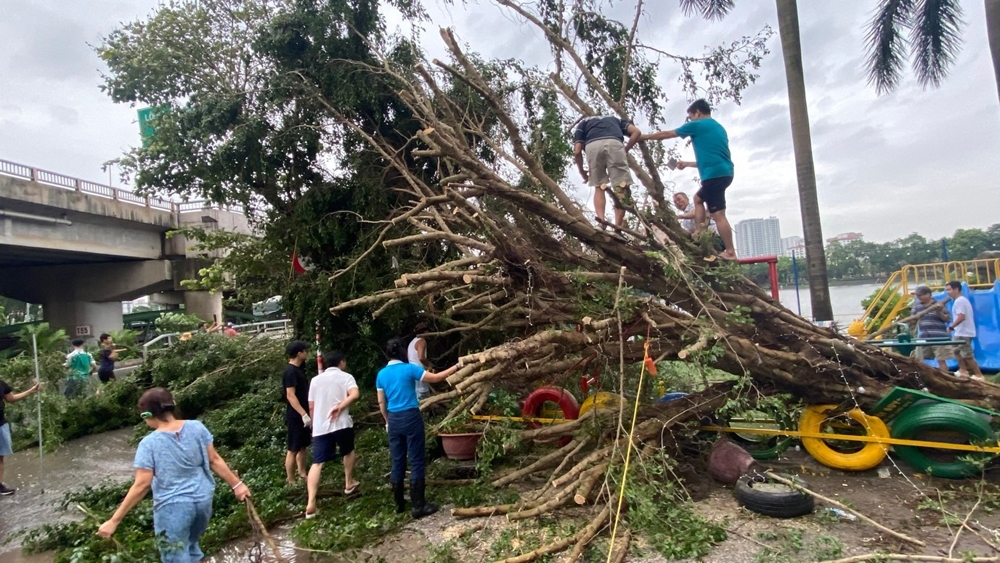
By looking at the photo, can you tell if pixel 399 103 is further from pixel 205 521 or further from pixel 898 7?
pixel 898 7

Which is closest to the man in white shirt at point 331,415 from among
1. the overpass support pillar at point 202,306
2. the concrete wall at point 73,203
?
the concrete wall at point 73,203

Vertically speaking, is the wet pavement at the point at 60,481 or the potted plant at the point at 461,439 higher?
the potted plant at the point at 461,439

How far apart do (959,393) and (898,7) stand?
33.5ft

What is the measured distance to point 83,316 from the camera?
2439 cm

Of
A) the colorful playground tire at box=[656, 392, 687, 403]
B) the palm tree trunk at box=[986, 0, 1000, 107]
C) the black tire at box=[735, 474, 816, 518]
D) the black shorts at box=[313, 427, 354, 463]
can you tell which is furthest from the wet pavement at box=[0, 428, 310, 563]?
the palm tree trunk at box=[986, 0, 1000, 107]

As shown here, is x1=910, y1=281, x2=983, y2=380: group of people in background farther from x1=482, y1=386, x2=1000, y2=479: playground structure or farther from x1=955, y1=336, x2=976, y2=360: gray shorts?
x1=482, y1=386, x2=1000, y2=479: playground structure

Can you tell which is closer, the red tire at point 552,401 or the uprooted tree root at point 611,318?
the uprooted tree root at point 611,318

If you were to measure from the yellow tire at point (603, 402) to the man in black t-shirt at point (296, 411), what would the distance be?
2.74m

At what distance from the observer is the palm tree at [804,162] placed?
890 cm

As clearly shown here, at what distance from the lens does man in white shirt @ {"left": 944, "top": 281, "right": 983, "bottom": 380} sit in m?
7.27

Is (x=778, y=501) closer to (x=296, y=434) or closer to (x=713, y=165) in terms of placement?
(x=713, y=165)

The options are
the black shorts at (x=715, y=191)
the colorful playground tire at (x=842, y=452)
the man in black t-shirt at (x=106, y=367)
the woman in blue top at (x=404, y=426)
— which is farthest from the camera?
the man in black t-shirt at (x=106, y=367)

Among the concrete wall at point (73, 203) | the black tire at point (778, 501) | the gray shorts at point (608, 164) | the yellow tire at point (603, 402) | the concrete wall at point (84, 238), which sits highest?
the concrete wall at point (73, 203)

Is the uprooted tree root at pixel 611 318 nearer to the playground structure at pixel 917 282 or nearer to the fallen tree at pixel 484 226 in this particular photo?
the fallen tree at pixel 484 226
